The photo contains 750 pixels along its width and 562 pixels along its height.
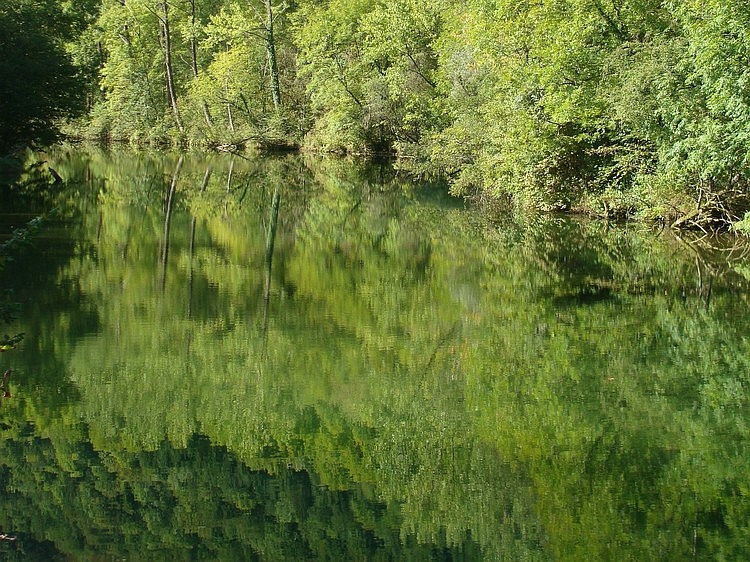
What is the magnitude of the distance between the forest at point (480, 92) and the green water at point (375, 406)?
3.07 meters

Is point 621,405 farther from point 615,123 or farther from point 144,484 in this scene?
point 615,123

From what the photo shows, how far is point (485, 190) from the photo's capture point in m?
29.2

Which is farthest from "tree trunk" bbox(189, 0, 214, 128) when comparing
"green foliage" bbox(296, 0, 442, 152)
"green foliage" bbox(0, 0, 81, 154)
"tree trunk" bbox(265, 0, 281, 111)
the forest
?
"green foliage" bbox(0, 0, 81, 154)

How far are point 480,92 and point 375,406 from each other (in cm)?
Result: 2144

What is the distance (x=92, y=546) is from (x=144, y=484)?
981mm

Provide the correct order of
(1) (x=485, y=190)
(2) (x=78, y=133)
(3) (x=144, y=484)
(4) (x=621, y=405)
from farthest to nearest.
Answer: (2) (x=78, y=133), (1) (x=485, y=190), (4) (x=621, y=405), (3) (x=144, y=484)

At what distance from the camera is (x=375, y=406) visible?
9242mm

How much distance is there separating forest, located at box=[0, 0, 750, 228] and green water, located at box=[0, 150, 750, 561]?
3.07 m

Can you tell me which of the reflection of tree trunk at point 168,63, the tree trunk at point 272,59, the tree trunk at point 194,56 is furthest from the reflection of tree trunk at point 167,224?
the reflection of tree trunk at point 168,63

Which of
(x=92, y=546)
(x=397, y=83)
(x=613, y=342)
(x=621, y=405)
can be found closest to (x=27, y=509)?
(x=92, y=546)

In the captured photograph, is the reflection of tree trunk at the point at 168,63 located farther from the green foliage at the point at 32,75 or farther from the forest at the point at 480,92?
the green foliage at the point at 32,75

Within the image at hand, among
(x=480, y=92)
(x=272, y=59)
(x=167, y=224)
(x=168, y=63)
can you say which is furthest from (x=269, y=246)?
(x=168, y=63)

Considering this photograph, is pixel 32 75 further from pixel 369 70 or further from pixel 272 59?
pixel 272 59

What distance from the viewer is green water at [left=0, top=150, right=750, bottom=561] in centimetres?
665
